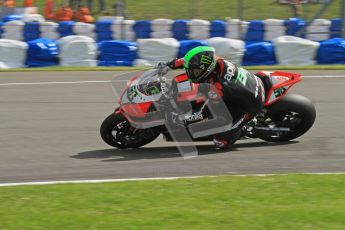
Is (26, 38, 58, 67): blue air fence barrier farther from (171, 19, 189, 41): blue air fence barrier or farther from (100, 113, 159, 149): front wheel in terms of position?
(100, 113, 159, 149): front wheel

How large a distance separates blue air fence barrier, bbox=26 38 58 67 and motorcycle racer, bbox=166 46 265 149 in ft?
28.9

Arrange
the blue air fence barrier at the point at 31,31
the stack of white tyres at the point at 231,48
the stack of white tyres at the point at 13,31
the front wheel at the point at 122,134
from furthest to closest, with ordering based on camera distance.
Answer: the blue air fence barrier at the point at 31,31, the stack of white tyres at the point at 13,31, the stack of white tyres at the point at 231,48, the front wheel at the point at 122,134

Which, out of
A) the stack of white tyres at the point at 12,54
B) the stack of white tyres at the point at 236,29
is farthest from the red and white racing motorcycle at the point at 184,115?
the stack of white tyres at the point at 236,29

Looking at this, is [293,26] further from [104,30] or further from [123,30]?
[104,30]

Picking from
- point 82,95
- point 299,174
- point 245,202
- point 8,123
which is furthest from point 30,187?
point 82,95

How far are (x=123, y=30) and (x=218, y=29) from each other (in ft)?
8.49

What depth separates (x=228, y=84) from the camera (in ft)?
28.4

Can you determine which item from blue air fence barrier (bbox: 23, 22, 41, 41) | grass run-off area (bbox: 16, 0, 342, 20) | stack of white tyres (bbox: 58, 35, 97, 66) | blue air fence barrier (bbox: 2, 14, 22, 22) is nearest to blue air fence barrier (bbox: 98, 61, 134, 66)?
stack of white tyres (bbox: 58, 35, 97, 66)

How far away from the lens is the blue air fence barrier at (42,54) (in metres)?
16.9

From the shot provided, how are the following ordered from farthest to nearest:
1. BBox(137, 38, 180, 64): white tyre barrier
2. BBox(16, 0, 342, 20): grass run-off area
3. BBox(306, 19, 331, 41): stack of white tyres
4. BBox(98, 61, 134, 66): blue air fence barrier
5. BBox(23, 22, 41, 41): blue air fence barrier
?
BBox(16, 0, 342, 20): grass run-off area < BBox(23, 22, 41, 41): blue air fence barrier < BBox(306, 19, 331, 41): stack of white tyres < BBox(98, 61, 134, 66): blue air fence barrier < BBox(137, 38, 180, 64): white tyre barrier

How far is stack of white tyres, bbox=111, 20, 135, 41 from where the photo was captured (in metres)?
19.1

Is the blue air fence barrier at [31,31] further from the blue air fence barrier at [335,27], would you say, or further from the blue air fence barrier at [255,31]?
the blue air fence barrier at [335,27]

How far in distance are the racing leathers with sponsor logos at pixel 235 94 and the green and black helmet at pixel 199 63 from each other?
0.51 feet

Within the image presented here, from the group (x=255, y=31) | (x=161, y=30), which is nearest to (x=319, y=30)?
(x=255, y=31)
